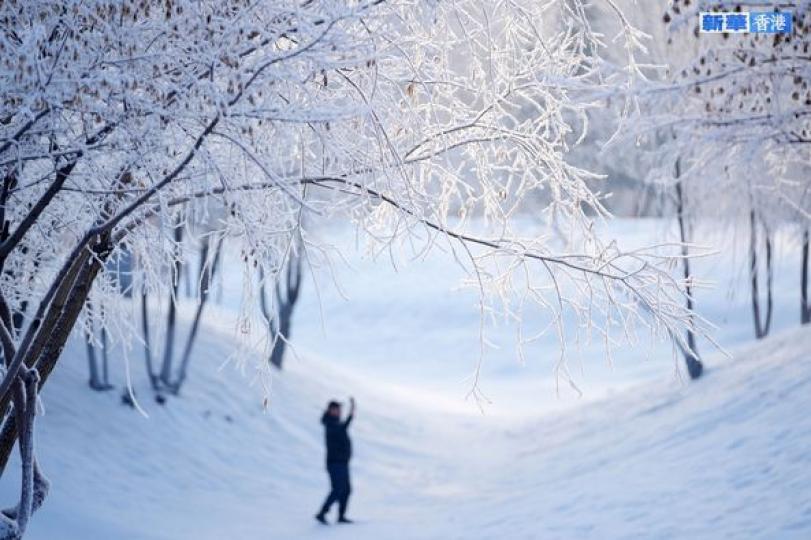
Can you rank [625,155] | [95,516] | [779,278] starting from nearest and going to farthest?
[95,516] → [625,155] → [779,278]

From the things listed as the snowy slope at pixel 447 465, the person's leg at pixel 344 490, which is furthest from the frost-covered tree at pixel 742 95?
the person's leg at pixel 344 490

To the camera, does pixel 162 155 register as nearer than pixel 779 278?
Yes

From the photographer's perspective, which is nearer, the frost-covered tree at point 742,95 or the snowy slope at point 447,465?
the frost-covered tree at point 742,95

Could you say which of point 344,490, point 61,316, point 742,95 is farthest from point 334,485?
point 61,316

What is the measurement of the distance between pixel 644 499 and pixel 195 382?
9.34 meters

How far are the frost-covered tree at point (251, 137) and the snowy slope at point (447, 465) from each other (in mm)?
1665

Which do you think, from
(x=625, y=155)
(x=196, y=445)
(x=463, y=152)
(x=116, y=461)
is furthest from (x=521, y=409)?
(x=463, y=152)

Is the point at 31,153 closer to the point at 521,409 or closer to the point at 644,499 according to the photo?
the point at 644,499

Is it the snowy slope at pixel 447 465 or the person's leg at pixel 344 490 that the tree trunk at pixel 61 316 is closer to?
the snowy slope at pixel 447 465

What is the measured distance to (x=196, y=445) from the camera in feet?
46.4

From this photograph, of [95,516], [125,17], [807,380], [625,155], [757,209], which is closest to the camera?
[125,17]

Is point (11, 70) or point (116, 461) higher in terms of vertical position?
point (11, 70)

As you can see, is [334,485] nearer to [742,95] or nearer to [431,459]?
[742,95]

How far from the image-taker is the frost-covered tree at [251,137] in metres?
4.04
